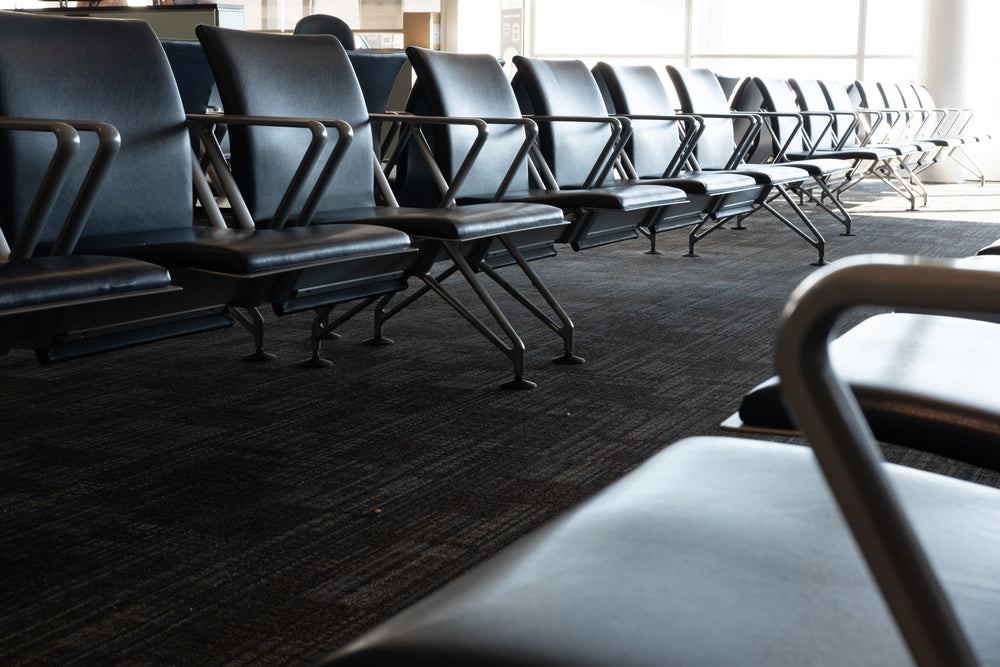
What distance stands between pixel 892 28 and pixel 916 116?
1413 millimetres

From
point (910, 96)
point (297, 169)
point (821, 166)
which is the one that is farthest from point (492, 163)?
point (910, 96)

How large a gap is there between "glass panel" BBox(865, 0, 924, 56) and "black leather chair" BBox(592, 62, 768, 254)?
7.16 m

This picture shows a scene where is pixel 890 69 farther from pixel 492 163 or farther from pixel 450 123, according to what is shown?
pixel 450 123

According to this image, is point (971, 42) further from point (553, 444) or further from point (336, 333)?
point (553, 444)

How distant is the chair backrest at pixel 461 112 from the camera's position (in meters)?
3.09

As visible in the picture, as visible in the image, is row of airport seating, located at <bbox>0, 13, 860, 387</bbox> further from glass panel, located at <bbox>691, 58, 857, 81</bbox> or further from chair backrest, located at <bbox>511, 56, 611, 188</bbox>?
glass panel, located at <bbox>691, 58, 857, 81</bbox>

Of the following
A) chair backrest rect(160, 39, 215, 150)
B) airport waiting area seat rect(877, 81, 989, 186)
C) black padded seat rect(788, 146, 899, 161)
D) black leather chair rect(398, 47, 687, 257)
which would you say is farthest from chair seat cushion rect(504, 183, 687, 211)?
airport waiting area seat rect(877, 81, 989, 186)

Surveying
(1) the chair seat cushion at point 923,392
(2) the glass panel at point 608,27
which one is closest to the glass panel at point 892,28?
(2) the glass panel at point 608,27

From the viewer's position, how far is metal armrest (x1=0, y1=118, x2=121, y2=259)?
1775 mm

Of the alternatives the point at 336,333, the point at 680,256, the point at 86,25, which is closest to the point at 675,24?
the point at 680,256

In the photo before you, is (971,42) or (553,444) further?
(971,42)

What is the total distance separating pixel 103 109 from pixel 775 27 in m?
9.97

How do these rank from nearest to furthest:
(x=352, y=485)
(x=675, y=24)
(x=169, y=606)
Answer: (x=169, y=606) < (x=352, y=485) < (x=675, y=24)

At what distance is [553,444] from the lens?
2311 mm
